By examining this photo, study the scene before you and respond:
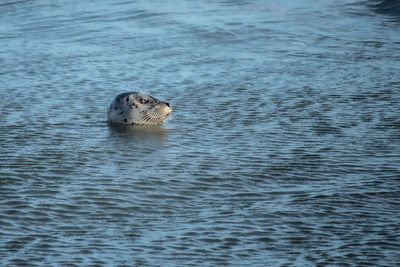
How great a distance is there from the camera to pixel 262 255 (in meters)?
5.83

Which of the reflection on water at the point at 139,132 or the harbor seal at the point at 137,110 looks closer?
the reflection on water at the point at 139,132

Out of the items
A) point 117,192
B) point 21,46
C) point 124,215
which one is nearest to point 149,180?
point 117,192

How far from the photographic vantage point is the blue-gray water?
6.09m

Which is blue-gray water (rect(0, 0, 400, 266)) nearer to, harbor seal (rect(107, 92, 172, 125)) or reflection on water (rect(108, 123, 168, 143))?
reflection on water (rect(108, 123, 168, 143))

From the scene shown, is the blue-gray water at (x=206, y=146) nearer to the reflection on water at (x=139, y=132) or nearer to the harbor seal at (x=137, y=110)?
the reflection on water at (x=139, y=132)

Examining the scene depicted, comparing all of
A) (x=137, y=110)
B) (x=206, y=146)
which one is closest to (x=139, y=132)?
(x=137, y=110)

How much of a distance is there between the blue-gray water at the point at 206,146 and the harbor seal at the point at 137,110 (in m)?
0.17

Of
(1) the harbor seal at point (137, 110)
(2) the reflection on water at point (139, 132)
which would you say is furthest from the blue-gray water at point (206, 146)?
(1) the harbor seal at point (137, 110)

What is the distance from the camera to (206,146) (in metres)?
8.84

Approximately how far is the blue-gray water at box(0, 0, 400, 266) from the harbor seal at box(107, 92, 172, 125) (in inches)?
6.7

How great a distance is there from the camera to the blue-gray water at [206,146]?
6090 mm

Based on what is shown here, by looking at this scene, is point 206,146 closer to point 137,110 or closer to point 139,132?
point 139,132

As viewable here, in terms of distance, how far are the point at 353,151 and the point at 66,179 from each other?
3.10m

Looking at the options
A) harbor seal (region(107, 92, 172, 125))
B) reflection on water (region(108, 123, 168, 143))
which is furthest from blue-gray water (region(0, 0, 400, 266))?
harbor seal (region(107, 92, 172, 125))
